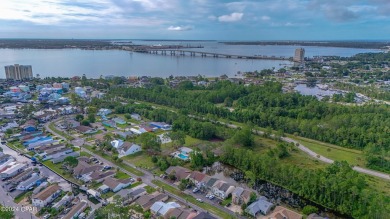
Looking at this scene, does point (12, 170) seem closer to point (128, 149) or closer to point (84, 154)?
point (84, 154)

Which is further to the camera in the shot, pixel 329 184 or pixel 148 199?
pixel 148 199

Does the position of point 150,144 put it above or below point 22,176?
above

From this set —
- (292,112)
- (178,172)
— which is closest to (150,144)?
(178,172)

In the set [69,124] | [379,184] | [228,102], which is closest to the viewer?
[379,184]

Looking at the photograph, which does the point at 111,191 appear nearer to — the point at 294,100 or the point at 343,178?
the point at 343,178

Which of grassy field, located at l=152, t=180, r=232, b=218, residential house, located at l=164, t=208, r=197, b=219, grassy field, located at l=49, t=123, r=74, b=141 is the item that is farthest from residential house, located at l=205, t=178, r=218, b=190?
grassy field, located at l=49, t=123, r=74, b=141

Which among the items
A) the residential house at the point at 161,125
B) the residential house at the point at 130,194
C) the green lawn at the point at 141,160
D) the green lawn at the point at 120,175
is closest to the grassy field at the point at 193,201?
the residential house at the point at 130,194
